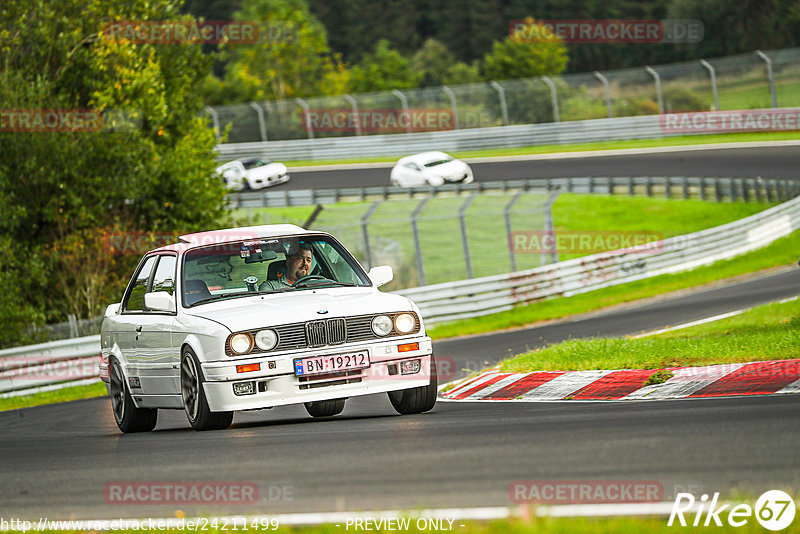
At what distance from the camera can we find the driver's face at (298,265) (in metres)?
9.16

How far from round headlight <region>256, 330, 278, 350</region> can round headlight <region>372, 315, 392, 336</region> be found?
0.78 metres

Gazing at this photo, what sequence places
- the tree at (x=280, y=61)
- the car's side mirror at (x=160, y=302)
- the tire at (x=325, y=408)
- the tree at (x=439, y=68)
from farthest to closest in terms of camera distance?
1. the tree at (x=439, y=68)
2. the tree at (x=280, y=61)
3. the tire at (x=325, y=408)
4. the car's side mirror at (x=160, y=302)

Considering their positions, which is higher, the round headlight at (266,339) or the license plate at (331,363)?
the round headlight at (266,339)

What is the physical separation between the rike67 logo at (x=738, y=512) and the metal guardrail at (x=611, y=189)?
93.7 ft

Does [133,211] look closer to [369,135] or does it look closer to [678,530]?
[678,530]

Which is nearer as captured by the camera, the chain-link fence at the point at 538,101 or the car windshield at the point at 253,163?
the chain-link fence at the point at 538,101

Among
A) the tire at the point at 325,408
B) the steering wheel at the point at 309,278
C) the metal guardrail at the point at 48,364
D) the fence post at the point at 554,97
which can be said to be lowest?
the metal guardrail at the point at 48,364

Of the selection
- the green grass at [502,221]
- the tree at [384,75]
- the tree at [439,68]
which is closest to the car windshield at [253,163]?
the green grass at [502,221]

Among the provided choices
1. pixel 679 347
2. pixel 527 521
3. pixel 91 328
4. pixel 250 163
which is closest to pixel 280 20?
pixel 250 163

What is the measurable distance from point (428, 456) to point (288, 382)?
208cm

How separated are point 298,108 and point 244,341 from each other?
140 ft

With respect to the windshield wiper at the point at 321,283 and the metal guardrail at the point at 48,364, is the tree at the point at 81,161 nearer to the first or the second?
the metal guardrail at the point at 48,364

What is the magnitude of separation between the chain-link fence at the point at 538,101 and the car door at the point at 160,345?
113ft

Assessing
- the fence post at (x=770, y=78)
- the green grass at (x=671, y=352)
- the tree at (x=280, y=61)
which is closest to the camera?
the green grass at (x=671, y=352)
